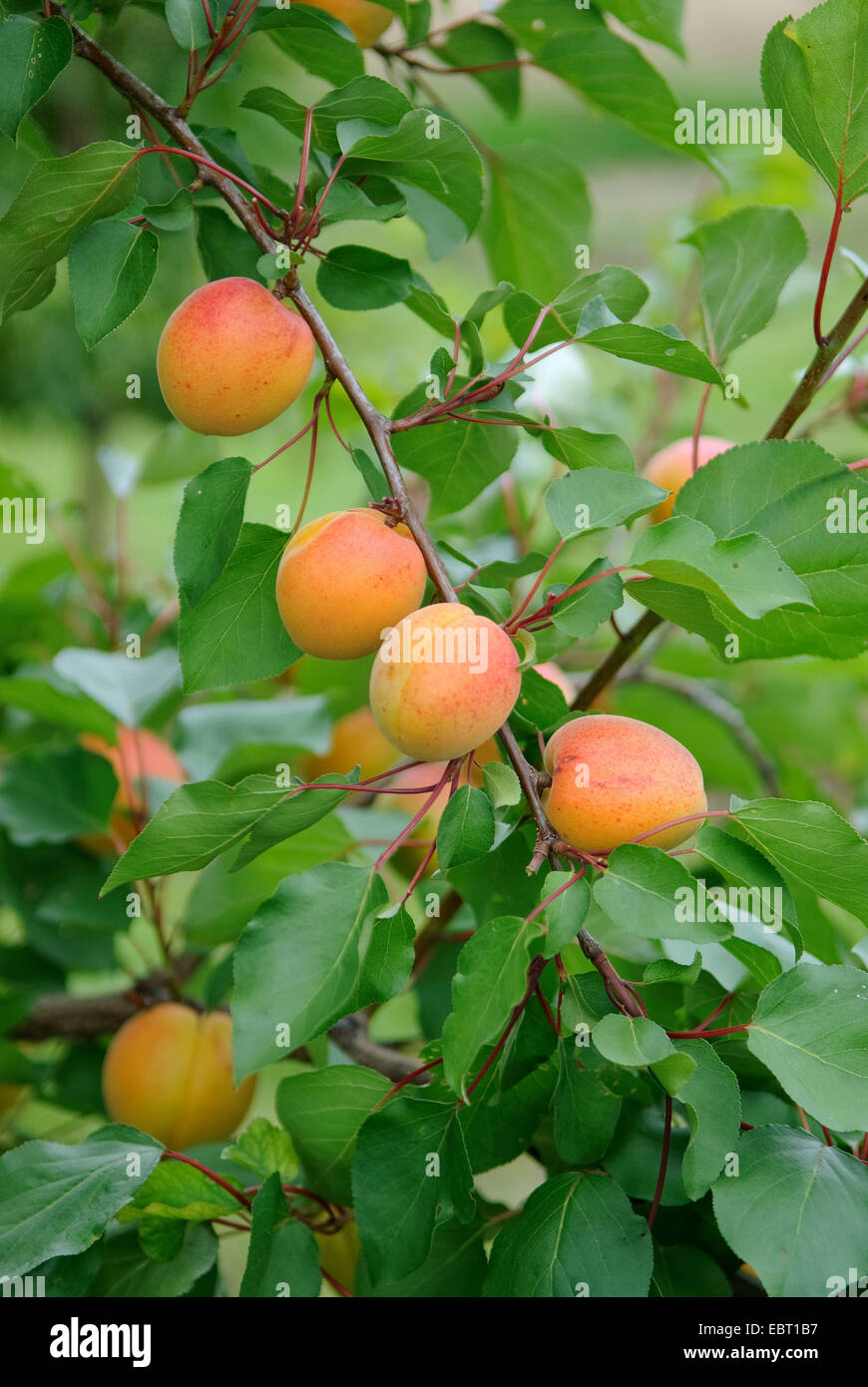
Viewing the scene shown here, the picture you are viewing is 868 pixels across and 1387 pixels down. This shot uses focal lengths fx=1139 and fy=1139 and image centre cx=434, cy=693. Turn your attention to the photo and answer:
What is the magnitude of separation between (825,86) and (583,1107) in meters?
0.31

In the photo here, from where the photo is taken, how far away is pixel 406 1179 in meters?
0.32

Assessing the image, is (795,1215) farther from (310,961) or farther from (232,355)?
(232,355)

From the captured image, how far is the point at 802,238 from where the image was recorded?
16.6 inches

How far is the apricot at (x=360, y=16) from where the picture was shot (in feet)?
1.46

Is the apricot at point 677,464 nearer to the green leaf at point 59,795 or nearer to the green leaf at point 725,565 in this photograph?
the green leaf at point 725,565

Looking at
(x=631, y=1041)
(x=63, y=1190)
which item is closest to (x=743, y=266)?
(x=631, y=1041)

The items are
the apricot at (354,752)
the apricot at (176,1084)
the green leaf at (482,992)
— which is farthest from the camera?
the apricot at (354,752)

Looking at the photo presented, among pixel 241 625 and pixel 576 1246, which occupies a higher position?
pixel 241 625

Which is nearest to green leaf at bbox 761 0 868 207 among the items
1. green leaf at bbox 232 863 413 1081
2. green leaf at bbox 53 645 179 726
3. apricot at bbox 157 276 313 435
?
apricot at bbox 157 276 313 435

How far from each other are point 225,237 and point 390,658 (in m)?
0.20

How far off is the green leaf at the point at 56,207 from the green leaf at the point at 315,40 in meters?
0.09

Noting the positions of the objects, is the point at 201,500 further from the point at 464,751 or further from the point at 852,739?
the point at 852,739

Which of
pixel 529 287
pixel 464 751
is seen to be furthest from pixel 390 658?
pixel 529 287

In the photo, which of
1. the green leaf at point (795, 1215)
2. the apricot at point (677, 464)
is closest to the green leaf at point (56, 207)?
the apricot at point (677, 464)
